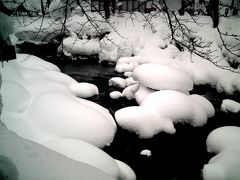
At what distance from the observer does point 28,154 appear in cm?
220

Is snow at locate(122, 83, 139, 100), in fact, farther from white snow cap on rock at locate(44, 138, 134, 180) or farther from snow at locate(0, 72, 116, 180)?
snow at locate(0, 72, 116, 180)

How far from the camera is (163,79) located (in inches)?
316

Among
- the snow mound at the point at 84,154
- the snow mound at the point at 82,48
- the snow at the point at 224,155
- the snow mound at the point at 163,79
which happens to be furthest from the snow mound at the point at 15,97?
the snow mound at the point at 82,48

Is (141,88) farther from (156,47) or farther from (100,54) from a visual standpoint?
(100,54)

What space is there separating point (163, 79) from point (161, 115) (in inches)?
71.9

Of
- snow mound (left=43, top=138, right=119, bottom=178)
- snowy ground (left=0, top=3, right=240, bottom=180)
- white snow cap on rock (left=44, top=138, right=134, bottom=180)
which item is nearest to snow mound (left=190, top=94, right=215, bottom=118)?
snowy ground (left=0, top=3, right=240, bottom=180)

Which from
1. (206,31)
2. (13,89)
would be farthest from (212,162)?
(206,31)

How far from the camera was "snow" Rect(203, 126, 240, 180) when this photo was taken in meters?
4.79

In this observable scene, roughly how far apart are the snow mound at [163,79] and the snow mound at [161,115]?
0.81m

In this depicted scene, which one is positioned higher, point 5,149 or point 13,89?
point 5,149

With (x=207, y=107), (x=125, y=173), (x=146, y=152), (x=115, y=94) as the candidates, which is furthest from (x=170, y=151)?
(x=115, y=94)

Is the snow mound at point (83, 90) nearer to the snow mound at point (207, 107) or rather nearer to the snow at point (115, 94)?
the snow at point (115, 94)

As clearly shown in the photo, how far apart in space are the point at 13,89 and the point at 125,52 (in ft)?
23.0

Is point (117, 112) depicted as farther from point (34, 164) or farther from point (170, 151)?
point (34, 164)
